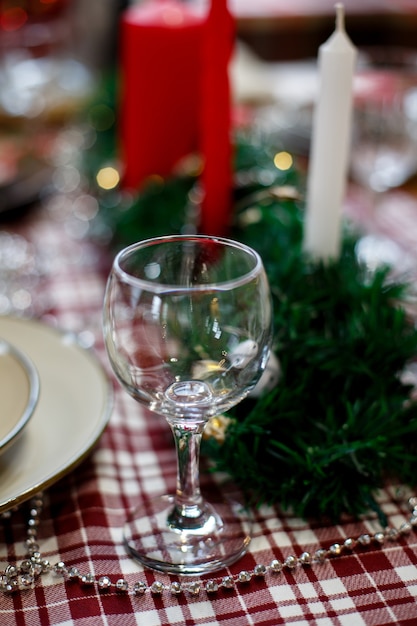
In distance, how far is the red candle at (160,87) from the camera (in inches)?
30.4

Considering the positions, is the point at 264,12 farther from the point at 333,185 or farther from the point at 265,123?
the point at 333,185

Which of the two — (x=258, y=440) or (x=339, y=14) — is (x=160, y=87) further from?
(x=258, y=440)

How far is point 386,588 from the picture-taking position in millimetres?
407

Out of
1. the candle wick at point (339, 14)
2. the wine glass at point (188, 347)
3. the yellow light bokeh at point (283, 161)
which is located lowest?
the wine glass at point (188, 347)

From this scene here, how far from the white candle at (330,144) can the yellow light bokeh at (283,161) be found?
23 cm

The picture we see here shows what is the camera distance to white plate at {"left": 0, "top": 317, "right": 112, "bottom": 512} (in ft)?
1.43

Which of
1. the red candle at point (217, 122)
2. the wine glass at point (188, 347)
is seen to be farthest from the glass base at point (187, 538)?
the red candle at point (217, 122)

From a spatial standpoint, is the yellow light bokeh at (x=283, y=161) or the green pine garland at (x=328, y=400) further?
the yellow light bokeh at (x=283, y=161)

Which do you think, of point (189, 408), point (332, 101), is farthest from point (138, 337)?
point (332, 101)

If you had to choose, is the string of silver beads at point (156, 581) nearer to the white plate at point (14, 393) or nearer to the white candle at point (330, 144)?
the white plate at point (14, 393)

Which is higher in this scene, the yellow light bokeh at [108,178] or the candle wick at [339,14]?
the yellow light bokeh at [108,178]

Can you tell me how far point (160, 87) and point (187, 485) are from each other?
19.1 inches

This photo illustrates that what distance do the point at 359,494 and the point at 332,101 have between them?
0.28m

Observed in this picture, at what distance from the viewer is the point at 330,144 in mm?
571
